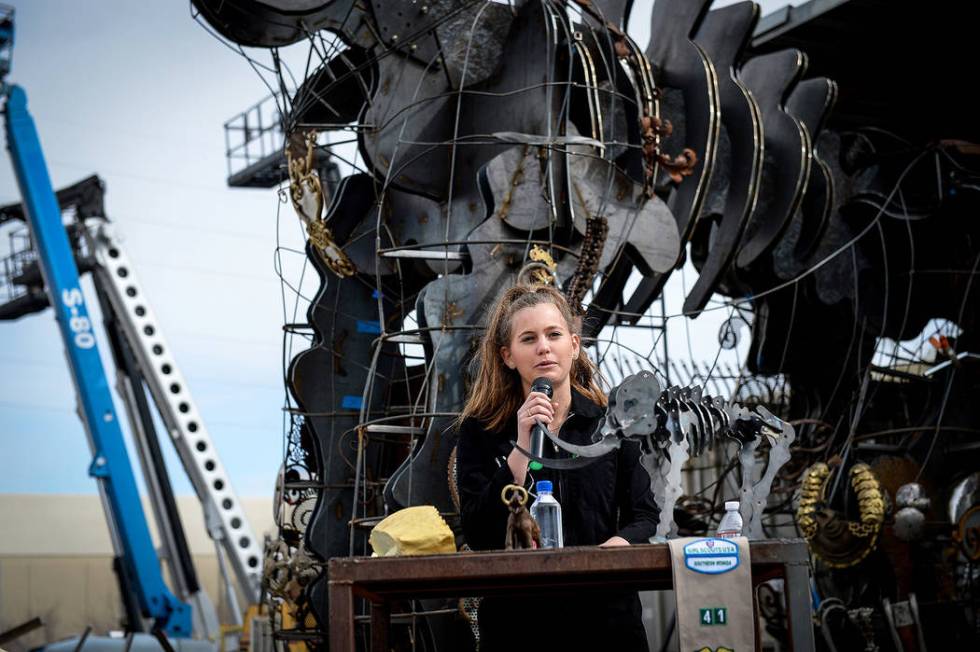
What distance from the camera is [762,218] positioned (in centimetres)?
718

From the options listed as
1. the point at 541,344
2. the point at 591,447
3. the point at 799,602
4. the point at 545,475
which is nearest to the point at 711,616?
the point at 799,602

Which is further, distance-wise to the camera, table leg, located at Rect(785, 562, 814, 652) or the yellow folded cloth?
the yellow folded cloth

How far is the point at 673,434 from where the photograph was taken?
2602mm

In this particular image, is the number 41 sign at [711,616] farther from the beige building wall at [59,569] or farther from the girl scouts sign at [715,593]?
the beige building wall at [59,569]

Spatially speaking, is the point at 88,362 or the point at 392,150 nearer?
the point at 392,150

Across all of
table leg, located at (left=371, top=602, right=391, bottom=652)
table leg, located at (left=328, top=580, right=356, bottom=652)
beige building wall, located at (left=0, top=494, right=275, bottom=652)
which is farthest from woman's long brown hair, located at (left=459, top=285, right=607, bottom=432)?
beige building wall, located at (left=0, top=494, right=275, bottom=652)

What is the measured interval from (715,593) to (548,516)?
1.28ft

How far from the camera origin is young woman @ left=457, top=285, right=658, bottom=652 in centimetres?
259

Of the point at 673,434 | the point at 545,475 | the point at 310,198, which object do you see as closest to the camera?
the point at 673,434

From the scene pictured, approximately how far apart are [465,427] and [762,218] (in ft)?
15.5

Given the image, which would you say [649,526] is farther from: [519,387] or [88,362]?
[88,362]

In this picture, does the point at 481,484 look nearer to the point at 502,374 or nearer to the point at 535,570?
the point at 502,374

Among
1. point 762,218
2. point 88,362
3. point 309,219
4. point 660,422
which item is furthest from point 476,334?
point 88,362

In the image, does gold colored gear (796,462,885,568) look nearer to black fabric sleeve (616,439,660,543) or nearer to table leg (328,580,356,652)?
black fabric sleeve (616,439,660,543)
